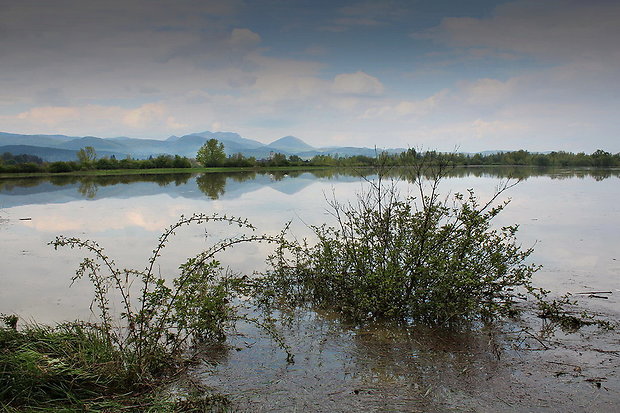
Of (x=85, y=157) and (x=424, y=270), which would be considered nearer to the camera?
(x=424, y=270)

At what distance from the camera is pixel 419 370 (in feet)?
18.2

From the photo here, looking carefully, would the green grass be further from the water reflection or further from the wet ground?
the water reflection

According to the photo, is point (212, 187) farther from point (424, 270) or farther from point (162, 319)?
point (162, 319)

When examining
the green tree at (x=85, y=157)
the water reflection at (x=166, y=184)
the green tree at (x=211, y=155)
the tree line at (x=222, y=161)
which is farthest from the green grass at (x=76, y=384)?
the green tree at (x=211, y=155)

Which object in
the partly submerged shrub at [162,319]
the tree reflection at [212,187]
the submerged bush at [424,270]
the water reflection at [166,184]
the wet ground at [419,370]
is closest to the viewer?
the wet ground at [419,370]

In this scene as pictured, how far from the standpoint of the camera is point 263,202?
82.4 feet

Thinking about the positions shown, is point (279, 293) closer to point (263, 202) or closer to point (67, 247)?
point (67, 247)

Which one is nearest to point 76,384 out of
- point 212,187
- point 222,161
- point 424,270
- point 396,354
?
point 396,354

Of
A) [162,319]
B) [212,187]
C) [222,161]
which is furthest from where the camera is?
[222,161]

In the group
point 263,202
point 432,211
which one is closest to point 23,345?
point 432,211

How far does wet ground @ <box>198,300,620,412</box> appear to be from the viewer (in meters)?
4.81

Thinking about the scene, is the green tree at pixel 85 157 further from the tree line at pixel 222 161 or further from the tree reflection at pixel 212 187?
the tree reflection at pixel 212 187

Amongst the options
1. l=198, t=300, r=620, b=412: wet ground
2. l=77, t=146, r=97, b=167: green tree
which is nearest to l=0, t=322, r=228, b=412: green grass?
l=198, t=300, r=620, b=412: wet ground

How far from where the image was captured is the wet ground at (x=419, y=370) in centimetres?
481
